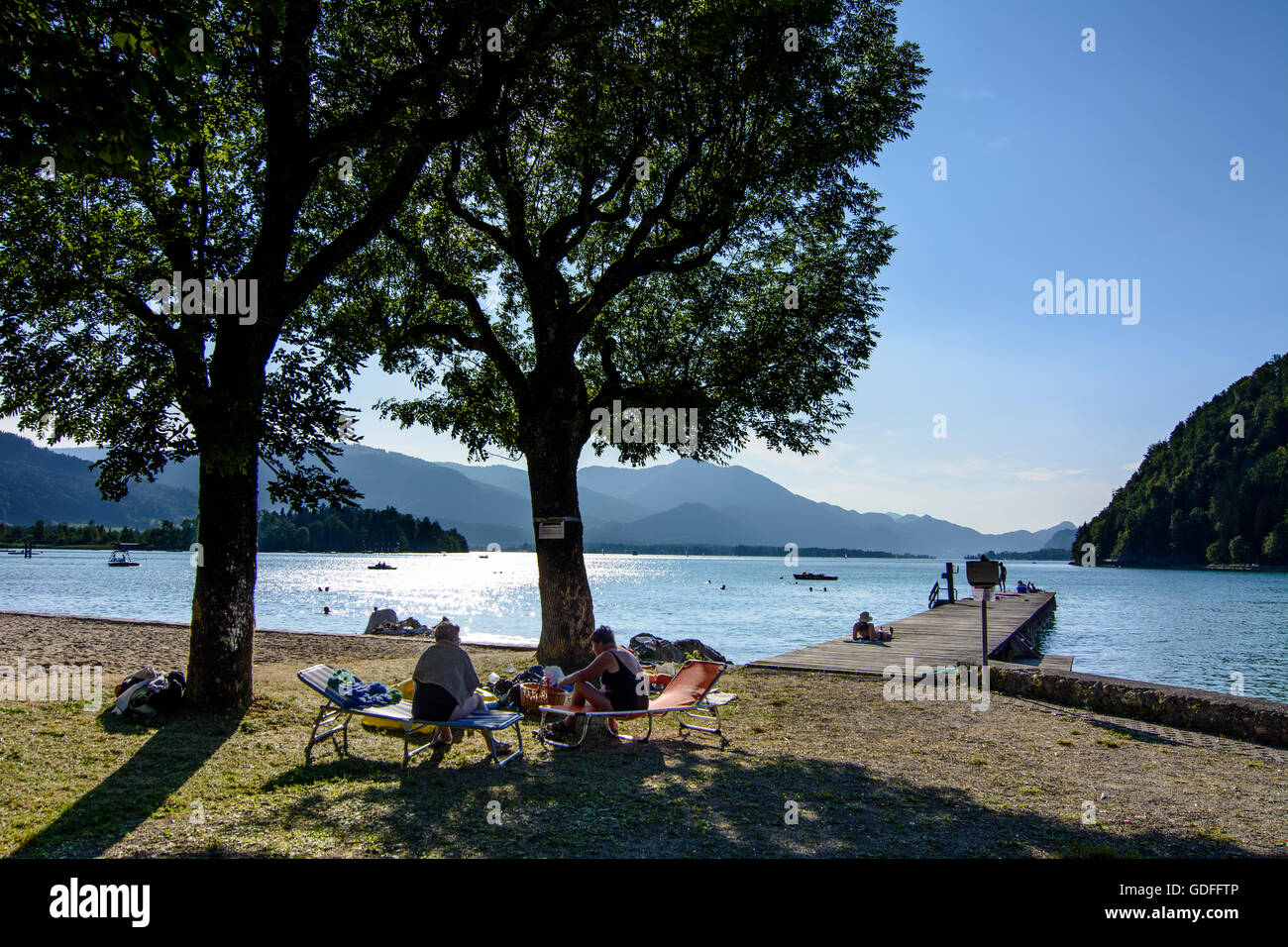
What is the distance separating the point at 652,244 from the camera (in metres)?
16.6

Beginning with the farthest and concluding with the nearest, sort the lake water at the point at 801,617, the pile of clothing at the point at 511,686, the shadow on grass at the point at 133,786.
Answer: the lake water at the point at 801,617, the pile of clothing at the point at 511,686, the shadow on grass at the point at 133,786

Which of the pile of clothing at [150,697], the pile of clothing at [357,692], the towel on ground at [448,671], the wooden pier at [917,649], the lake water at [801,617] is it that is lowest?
the lake water at [801,617]

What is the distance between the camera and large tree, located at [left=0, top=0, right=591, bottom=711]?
31.5 feet

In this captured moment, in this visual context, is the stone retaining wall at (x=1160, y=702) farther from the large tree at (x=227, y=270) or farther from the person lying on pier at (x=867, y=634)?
the large tree at (x=227, y=270)

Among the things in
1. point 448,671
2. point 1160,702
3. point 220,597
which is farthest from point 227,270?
point 1160,702

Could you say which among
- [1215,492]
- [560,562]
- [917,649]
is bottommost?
Answer: [917,649]

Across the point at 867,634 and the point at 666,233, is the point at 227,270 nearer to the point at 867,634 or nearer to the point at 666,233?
the point at 666,233

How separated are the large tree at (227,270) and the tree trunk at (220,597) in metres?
0.02

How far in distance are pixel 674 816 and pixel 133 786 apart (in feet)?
15.3

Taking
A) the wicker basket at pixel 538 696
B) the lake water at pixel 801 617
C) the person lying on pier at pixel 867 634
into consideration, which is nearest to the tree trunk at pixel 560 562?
the wicker basket at pixel 538 696

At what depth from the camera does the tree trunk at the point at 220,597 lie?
9.65 m

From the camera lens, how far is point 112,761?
24.5 feet

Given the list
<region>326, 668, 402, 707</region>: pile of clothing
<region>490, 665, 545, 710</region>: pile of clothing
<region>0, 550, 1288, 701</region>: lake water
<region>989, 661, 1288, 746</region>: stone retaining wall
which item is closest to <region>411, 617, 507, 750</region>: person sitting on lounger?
<region>326, 668, 402, 707</region>: pile of clothing

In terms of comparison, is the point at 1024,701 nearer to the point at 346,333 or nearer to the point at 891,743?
the point at 891,743
